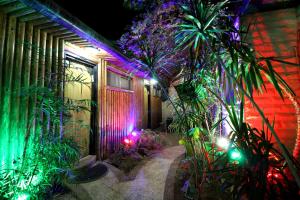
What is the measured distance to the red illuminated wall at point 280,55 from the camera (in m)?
3.15

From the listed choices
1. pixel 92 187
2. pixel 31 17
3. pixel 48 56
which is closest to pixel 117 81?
pixel 48 56

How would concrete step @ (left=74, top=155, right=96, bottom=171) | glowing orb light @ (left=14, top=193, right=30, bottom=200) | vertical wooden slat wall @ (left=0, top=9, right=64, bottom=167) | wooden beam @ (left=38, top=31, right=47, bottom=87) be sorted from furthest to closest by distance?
concrete step @ (left=74, top=155, right=96, bottom=171)
wooden beam @ (left=38, top=31, right=47, bottom=87)
vertical wooden slat wall @ (left=0, top=9, right=64, bottom=167)
glowing orb light @ (left=14, top=193, right=30, bottom=200)

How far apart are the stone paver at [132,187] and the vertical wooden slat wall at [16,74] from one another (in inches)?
63.2

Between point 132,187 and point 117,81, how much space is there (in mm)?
4318

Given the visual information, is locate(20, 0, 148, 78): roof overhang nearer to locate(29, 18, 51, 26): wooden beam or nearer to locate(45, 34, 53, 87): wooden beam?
locate(29, 18, 51, 26): wooden beam

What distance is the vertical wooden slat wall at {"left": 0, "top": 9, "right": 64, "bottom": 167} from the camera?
9.28 feet

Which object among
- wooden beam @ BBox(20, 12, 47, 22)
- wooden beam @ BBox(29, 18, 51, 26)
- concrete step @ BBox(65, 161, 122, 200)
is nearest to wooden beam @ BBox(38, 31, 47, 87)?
wooden beam @ BBox(29, 18, 51, 26)

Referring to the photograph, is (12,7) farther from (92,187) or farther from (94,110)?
(92,187)

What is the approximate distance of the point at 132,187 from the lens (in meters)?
3.97

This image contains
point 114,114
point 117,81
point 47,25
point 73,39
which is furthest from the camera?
point 117,81

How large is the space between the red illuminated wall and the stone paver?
269 cm

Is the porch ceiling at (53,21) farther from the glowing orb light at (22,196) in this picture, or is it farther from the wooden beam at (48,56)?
the glowing orb light at (22,196)

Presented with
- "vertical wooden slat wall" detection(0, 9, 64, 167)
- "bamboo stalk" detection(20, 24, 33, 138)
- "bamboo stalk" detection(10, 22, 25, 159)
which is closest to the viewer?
"vertical wooden slat wall" detection(0, 9, 64, 167)

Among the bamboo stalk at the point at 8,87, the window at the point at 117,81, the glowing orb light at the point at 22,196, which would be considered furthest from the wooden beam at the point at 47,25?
the glowing orb light at the point at 22,196
